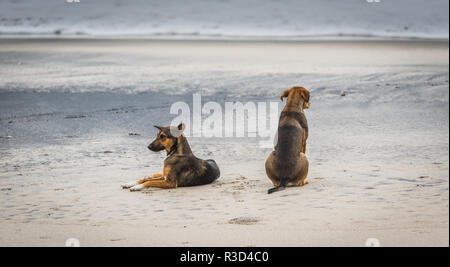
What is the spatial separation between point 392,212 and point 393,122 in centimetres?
598

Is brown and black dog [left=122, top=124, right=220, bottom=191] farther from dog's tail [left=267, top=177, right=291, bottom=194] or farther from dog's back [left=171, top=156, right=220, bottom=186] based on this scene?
dog's tail [left=267, top=177, right=291, bottom=194]

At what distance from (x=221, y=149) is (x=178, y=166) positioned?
2.46 m

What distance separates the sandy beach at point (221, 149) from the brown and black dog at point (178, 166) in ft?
0.53

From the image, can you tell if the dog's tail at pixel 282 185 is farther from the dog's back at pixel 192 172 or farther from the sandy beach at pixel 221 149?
the dog's back at pixel 192 172

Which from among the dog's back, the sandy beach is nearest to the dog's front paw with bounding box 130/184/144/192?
the sandy beach

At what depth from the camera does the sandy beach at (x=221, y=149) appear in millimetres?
6840

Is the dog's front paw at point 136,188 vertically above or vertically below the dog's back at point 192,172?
below

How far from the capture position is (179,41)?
25094 mm

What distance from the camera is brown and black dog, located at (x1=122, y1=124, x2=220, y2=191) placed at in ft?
28.3

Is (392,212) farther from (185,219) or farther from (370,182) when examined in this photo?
(185,219)

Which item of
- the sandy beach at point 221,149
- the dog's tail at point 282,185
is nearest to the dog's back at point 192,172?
the sandy beach at point 221,149

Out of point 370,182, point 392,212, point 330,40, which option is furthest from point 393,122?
Answer: point 330,40

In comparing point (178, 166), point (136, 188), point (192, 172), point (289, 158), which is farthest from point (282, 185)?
point (136, 188)

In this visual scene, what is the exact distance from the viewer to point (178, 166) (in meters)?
8.64
